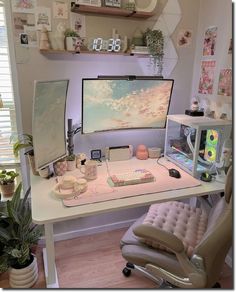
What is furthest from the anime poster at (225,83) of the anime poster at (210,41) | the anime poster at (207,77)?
the anime poster at (210,41)

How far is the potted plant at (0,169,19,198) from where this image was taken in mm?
1796

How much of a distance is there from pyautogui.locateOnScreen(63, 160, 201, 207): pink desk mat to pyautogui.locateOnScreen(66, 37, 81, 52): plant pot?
0.86m

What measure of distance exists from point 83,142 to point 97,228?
80cm

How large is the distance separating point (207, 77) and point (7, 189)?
1779mm

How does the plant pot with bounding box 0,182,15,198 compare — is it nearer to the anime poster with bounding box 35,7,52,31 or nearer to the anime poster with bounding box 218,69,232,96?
the anime poster with bounding box 35,7,52,31

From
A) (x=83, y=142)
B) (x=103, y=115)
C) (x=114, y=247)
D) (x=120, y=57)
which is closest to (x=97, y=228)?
(x=114, y=247)

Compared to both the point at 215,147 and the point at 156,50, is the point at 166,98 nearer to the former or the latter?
the point at 156,50

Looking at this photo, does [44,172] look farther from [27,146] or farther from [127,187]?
[127,187]

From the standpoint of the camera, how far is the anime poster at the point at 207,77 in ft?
6.11

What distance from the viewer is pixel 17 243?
157cm

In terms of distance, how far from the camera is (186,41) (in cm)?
196

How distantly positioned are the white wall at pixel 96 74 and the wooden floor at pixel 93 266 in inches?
5.6

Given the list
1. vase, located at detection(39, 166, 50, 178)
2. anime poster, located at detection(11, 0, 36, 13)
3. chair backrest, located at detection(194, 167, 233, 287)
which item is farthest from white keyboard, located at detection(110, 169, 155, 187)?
anime poster, located at detection(11, 0, 36, 13)

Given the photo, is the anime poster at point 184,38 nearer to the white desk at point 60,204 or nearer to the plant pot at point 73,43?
the plant pot at point 73,43
